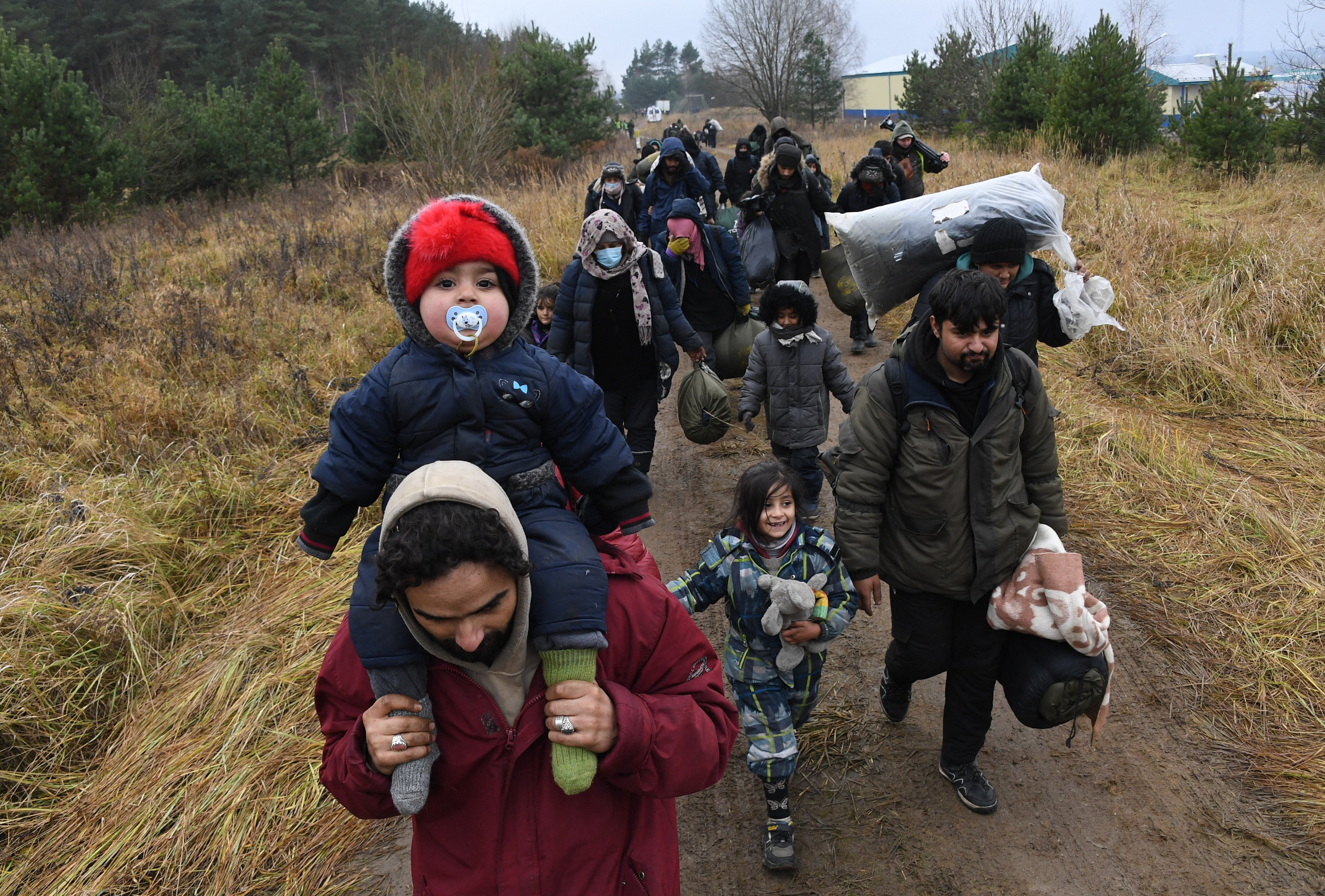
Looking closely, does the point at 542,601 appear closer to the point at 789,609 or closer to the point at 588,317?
the point at 789,609

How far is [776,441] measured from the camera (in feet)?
16.2

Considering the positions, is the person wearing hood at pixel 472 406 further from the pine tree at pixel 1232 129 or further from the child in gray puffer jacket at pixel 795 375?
the pine tree at pixel 1232 129

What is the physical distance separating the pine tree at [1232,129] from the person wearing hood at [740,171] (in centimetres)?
642

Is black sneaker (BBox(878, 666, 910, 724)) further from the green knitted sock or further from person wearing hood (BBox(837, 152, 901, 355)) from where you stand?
person wearing hood (BBox(837, 152, 901, 355))

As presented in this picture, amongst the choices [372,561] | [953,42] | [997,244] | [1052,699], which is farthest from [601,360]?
[953,42]

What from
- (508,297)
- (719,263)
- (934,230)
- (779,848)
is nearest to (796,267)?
(719,263)

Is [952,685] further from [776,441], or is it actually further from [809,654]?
[776,441]

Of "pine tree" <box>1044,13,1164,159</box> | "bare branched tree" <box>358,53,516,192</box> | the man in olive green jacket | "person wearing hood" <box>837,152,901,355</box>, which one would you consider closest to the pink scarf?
"person wearing hood" <box>837,152,901,355</box>

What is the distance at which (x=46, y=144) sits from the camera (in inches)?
579

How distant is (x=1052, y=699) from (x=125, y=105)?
2637 centimetres

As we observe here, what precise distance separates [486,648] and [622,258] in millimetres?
3876

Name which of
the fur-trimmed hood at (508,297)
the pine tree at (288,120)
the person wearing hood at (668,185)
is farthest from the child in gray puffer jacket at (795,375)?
the pine tree at (288,120)

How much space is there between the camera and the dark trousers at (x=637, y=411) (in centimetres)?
529

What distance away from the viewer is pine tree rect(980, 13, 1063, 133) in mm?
15695
